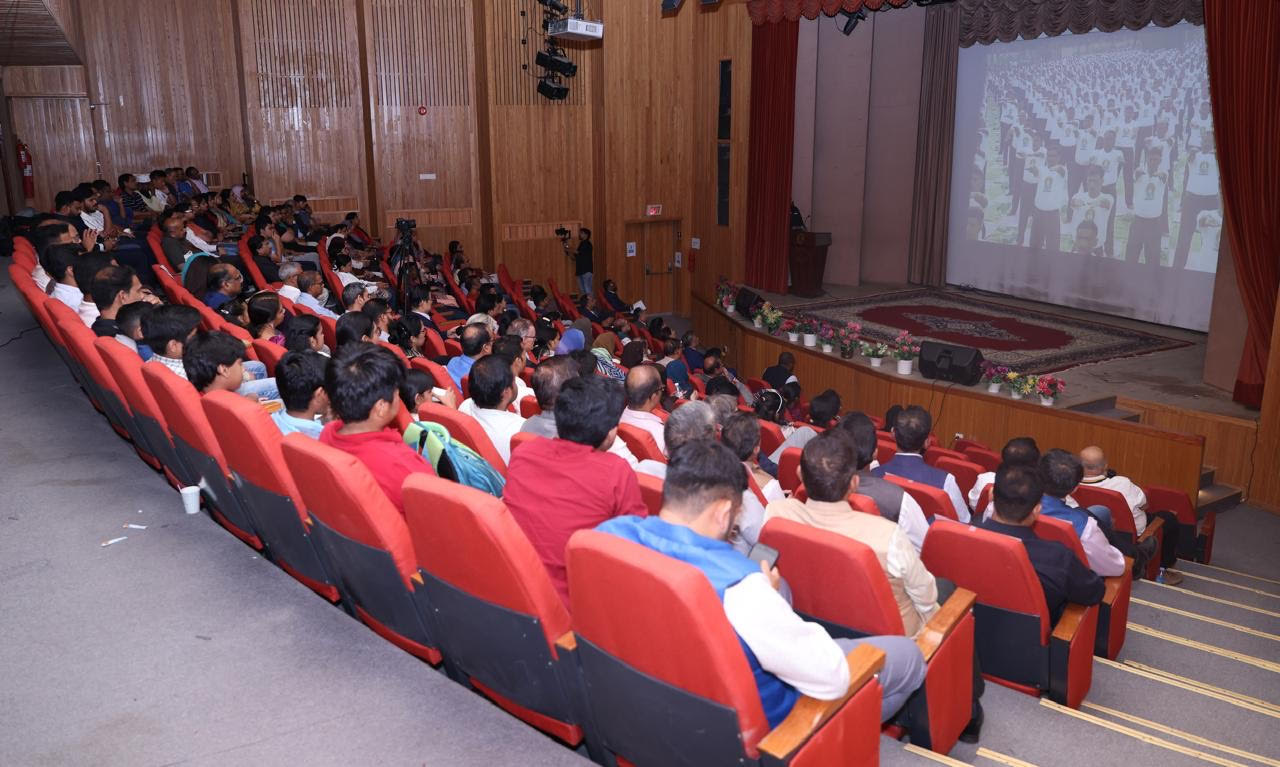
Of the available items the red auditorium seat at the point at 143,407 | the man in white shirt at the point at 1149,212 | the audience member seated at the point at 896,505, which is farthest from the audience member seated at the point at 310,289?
the man in white shirt at the point at 1149,212

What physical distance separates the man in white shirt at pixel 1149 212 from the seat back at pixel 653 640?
10912 mm

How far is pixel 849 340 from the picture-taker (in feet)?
31.6

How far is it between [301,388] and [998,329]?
939cm

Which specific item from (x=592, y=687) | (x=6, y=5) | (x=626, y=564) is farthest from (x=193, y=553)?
(x=6, y=5)

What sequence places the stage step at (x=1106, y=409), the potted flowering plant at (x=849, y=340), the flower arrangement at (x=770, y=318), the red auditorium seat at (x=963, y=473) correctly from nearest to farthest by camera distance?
the red auditorium seat at (x=963, y=473), the stage step at (x=1106, y=409), the potted flowering plant at (x=849, y=340), the flower arrangement at (x=770, y=318)

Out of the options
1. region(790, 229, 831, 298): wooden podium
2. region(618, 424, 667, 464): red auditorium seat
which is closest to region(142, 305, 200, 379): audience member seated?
region(618, 424, 667, 464): red auditorium seat

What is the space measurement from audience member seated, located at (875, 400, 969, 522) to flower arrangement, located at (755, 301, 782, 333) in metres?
6.39

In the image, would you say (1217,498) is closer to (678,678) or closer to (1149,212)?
(1149,212)

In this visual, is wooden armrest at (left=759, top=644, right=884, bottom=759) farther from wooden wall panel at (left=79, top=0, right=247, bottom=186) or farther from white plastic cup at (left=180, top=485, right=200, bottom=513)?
wooden wall panel at (left=79, top=0, right=247, bottom=186)

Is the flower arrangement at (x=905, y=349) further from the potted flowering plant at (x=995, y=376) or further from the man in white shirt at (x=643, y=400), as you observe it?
the man in white shirt at (x=643, y=400)

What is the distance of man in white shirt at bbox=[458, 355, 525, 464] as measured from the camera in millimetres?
3547

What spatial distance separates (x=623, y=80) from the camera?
1309 cm

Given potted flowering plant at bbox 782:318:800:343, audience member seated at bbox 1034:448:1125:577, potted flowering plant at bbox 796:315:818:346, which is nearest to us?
audience member seated at bbox 1034:448:1125:577

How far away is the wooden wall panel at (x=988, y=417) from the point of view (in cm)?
695
